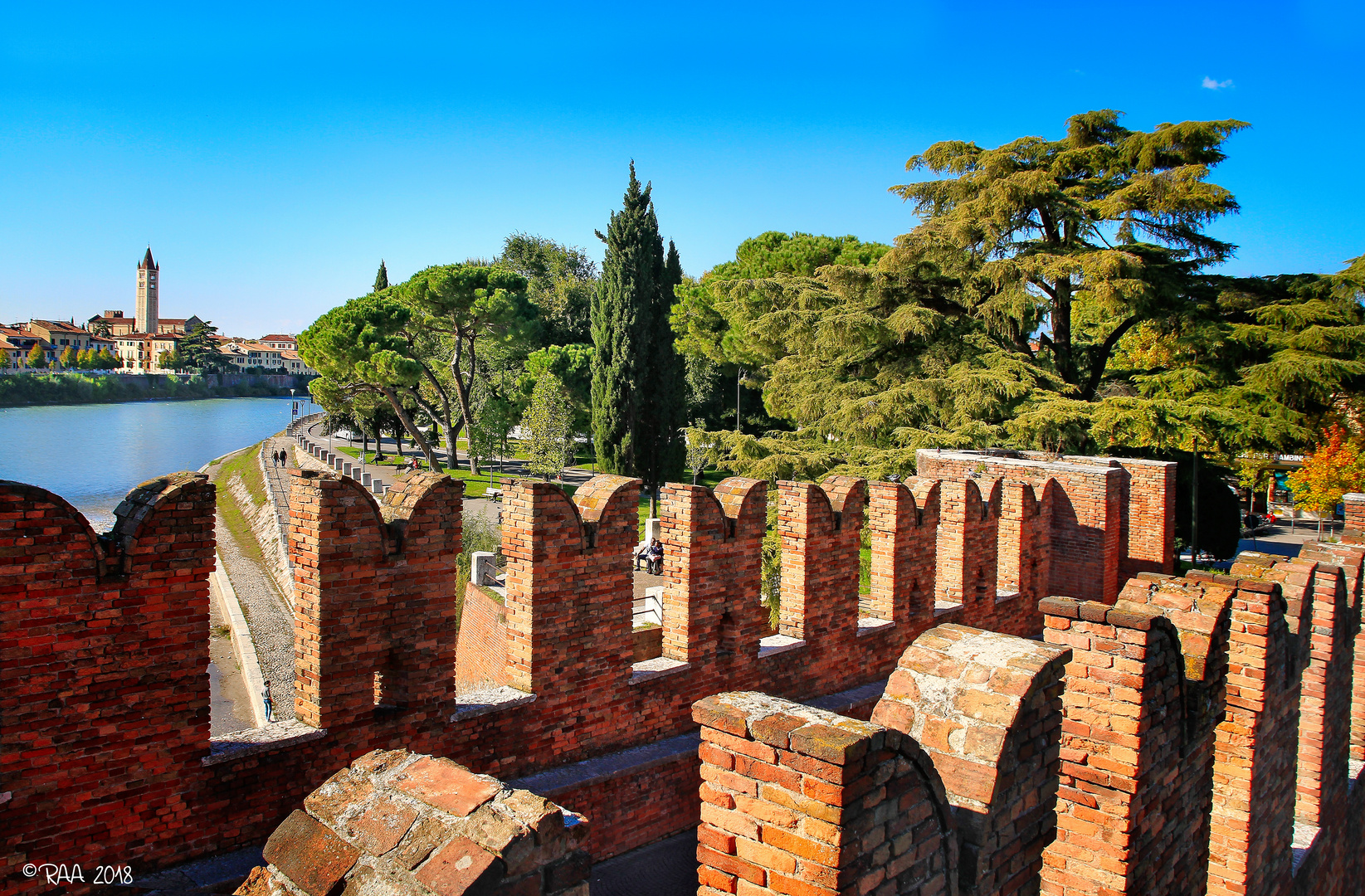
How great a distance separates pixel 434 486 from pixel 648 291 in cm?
2870

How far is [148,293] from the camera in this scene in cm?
13875

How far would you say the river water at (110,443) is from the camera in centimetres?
3475

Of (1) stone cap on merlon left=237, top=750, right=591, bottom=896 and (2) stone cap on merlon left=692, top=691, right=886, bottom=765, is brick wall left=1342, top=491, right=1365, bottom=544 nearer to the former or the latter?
(2) stone cap on merlon left=692, top=691, right=886, bottom=765

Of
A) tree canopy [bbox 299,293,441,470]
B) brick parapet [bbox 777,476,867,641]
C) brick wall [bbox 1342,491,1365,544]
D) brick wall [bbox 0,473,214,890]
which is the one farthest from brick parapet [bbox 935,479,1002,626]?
tree canopy [bbox 299,293,441,470]

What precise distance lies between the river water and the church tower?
66.1 meters

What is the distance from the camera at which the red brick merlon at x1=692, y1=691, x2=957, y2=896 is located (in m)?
2.23

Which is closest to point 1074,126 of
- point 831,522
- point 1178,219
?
point 1178,219

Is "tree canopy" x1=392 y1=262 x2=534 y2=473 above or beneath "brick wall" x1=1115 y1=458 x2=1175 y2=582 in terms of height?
above

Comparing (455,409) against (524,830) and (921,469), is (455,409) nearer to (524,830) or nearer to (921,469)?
(921,469)

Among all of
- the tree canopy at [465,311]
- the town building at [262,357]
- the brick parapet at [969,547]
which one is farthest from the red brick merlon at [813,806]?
the town building at [262,357]

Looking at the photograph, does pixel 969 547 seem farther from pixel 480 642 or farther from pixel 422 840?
pixel 480 642

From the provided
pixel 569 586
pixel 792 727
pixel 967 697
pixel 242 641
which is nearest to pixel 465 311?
pixel 242 641

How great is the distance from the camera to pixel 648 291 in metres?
32.7

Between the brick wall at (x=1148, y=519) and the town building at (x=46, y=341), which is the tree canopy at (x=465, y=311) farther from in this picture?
the town building at (x=46, y=341)
